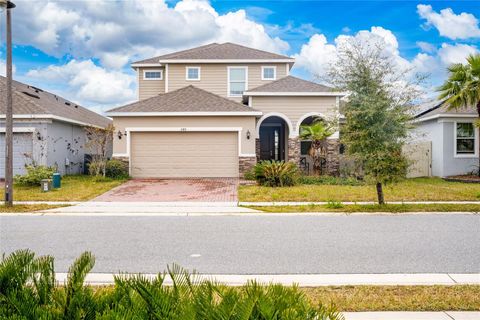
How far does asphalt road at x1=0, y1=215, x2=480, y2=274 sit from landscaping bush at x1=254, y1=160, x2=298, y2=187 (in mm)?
6280

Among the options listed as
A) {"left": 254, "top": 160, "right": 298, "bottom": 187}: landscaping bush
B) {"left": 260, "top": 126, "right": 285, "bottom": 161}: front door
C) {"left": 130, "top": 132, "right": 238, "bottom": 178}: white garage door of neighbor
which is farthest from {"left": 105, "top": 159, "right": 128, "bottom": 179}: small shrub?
{"left": 260, "top": 126, "right": 285, "bottom": 161}: front door

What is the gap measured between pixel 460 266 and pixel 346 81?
7.33m

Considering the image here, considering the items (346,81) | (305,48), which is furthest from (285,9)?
(305,48)

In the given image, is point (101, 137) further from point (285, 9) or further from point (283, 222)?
point (283, 222)

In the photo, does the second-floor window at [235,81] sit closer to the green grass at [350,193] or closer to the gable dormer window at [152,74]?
the gable dormer window at [152,74]

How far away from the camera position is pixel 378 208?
1298cm

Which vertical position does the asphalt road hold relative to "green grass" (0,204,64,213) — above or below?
below

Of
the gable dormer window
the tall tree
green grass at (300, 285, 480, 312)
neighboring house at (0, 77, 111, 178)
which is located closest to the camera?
green grass at (300, 285, 480, 312)

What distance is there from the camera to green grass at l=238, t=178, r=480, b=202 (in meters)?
14.8

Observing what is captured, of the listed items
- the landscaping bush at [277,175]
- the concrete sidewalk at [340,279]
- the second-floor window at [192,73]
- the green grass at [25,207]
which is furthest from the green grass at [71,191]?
the concrete sidewalk at [340,279]

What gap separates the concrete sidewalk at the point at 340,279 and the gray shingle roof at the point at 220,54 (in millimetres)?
22232

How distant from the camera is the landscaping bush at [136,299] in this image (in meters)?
2.12

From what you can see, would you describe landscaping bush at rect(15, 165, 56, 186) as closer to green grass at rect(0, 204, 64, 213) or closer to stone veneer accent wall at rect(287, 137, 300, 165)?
green grass at rect(0, 204, 64, 213)

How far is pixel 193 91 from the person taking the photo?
925 inches
